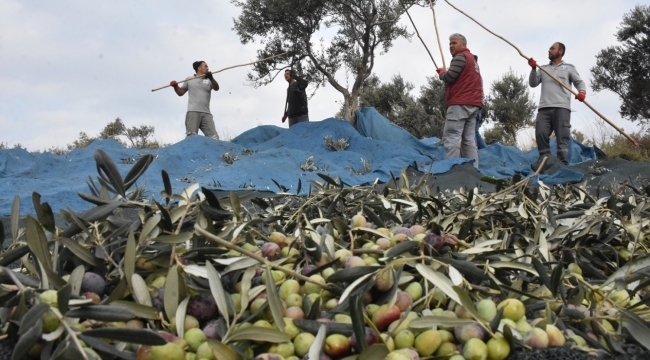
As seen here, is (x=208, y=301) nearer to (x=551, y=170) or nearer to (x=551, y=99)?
(x=551, y=170)

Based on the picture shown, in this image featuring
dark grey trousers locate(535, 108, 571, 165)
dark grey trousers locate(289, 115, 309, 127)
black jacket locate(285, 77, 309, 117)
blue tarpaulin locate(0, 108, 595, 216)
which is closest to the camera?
blue tarpaulin locate(0, 108, 595, 216)

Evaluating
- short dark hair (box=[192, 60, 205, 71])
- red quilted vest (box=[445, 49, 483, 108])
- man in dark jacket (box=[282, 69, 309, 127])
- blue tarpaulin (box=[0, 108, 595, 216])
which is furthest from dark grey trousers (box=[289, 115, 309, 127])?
red quilted vest (box=[445, 49, 483, 108])

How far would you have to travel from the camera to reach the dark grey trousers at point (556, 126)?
782 centimetres

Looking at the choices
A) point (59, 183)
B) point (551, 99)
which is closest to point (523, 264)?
point (59, 183)

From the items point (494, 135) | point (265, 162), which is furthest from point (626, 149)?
point (265, 162)

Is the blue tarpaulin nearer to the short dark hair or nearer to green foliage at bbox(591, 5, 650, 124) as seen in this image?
the short dark hair

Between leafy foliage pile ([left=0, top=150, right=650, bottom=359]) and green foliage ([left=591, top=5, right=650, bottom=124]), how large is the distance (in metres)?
16.3

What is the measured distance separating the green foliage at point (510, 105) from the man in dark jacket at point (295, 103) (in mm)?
8242

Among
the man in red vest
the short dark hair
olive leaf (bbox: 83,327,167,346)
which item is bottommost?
olive leaf (bbox: 83,327,167,346)

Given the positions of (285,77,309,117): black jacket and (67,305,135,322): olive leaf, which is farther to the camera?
(285,77,309,117): black jacket

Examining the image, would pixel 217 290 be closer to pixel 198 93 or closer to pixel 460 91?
pixel 460 91

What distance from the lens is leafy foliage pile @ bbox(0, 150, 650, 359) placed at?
59 cm

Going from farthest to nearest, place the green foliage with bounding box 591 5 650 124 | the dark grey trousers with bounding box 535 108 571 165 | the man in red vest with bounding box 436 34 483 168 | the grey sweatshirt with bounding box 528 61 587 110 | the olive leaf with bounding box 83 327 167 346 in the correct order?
the green foliage with bounding box 591 5 650 124 → the dark grey trousers with bounding box 535 108 571 165 → the grey sweatshirt with bounding box 528 61 587 110 → the man in red vest with bounding box 436 34 483 168 → the olive leaf with bounding box 83 327 167 346

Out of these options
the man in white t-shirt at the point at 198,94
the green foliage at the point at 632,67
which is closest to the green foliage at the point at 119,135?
the man in white t-shirt at the point at 198,94
